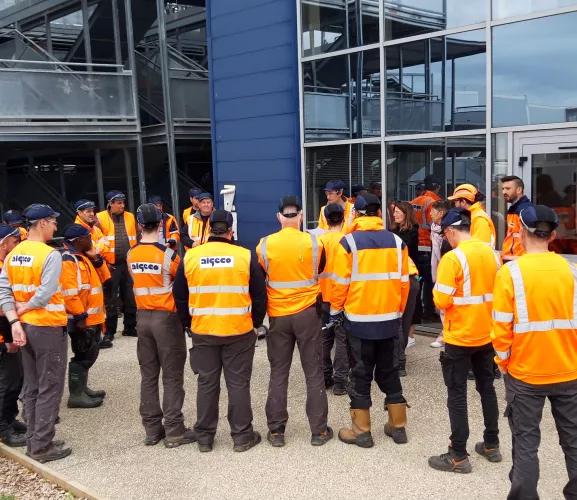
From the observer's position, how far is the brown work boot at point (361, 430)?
4.70 metres

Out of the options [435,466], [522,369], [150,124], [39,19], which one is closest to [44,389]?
[435,466]

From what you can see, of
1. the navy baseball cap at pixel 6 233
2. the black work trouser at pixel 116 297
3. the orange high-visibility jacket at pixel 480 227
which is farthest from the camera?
the black work trouser at pixel 116 297

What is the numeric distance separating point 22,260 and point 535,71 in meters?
5.74

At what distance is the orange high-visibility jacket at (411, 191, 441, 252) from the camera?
7.93 m

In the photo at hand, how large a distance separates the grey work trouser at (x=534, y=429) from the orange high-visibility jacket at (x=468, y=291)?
0.67 meters

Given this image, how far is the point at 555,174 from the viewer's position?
678cm

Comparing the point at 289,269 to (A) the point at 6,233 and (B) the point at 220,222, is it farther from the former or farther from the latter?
(A) the point at 6,233

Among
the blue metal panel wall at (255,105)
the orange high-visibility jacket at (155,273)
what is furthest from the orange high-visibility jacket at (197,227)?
the orange high-visibility jacket at (155,273)

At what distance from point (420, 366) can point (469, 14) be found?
14.0 feet

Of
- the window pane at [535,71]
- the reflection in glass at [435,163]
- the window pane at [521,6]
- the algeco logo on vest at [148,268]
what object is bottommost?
the algeco logo on vest at [148,268]

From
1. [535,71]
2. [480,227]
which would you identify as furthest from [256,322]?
[535,71]

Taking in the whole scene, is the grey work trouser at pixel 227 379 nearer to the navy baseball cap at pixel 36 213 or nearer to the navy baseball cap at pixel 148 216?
the navy baseball cap at pixel 148 216

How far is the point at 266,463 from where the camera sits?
4512 mm

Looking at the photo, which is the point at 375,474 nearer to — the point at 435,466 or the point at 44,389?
the point at 435,466
